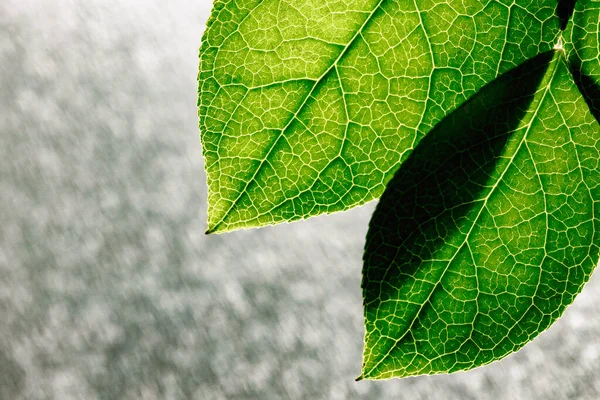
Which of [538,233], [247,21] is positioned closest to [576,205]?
[538,233]

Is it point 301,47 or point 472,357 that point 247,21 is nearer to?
point 301,47

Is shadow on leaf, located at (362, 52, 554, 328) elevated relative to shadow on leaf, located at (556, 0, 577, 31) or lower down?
lower down

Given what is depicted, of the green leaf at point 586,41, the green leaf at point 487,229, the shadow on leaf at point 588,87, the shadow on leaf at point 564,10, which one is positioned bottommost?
the green leaf at point 487,229

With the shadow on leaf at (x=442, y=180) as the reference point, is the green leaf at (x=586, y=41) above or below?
above

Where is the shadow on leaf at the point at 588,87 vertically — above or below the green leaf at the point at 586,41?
below

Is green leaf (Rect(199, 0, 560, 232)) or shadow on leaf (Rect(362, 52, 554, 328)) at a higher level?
green leaf (Rect(199, 0, 560, 232))

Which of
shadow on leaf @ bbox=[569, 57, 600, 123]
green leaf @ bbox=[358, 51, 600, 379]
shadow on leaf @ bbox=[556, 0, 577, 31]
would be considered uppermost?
shadow on leaf @ bbox=[556, 0, 577, 31]
